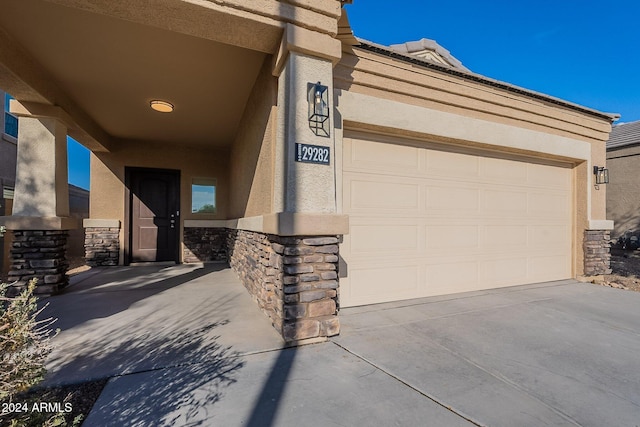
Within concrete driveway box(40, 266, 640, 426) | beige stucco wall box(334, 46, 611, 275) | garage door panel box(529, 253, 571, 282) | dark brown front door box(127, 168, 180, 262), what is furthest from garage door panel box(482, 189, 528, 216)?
dark brown front door box(127, 168, 180, 262)

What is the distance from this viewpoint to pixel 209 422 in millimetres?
1630

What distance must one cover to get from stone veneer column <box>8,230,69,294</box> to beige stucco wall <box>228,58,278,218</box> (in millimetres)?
2654

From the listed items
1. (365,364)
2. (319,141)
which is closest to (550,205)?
(319,141)

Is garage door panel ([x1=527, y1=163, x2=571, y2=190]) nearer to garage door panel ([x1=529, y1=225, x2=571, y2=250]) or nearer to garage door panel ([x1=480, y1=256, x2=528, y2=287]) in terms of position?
garage door panel ([x1=529, y1=225, x2=571, y2=250])

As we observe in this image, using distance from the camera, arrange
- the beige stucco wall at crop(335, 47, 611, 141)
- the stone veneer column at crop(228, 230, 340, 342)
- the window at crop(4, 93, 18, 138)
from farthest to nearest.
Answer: the window at crop(4, 93, 18, 138) → the beige stucco wall at crop(335, 47, 611, 141) → the stone veneer column at crop(228, 230, 340, 342)

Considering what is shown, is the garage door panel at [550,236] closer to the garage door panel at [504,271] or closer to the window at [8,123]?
the garage door panel at [504,271]

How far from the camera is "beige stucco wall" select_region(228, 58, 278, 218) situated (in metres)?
3.20

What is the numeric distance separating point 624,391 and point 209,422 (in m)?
2.66

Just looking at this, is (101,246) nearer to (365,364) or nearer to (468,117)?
(365,364)

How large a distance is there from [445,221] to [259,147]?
2.81m

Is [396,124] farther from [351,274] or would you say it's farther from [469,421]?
[469,421]

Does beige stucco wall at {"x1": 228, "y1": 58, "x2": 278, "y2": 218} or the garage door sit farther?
the garage door

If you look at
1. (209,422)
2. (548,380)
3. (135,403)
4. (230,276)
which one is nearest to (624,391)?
(548,380)

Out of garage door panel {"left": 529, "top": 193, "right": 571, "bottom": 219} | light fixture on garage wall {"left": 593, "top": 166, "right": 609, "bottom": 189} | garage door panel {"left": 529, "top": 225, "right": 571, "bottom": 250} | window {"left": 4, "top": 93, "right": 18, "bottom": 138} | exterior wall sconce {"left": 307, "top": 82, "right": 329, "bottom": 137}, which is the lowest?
garage door panel {"left": 529, "top": 225, "right": 571, "bottom": 250}
